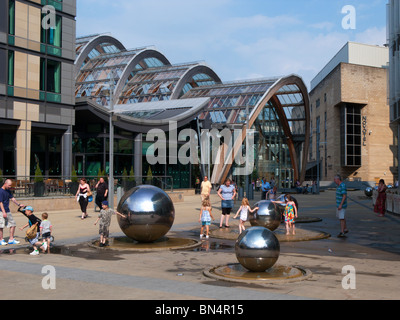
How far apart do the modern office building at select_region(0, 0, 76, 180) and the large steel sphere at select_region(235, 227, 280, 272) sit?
24982 mm

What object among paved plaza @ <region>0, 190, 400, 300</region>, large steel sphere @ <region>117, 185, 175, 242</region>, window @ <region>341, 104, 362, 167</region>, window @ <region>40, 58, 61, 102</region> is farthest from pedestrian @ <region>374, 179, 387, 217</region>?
window @ <region>341, 104, 362, 167</region>

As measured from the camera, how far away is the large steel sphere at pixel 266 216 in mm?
15805

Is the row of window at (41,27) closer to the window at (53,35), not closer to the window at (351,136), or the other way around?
the window at (53,35)

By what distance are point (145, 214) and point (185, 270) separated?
3531mm

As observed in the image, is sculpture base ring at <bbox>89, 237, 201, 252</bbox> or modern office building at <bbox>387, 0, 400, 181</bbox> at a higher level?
modern office building at <bbox>387, 0, 400, 181</bbox>

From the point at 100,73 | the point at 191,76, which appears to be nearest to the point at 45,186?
the point at 191,76

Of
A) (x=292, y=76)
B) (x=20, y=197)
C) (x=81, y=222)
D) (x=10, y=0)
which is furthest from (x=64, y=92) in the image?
(x=292, y=76)

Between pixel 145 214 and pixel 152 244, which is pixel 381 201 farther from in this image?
pixel 145 214

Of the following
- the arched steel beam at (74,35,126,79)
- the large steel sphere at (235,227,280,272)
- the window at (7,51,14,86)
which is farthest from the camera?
the arched steel beam at (74,35,126,79)

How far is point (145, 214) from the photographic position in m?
12.8

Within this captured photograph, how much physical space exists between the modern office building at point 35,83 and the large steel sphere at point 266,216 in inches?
774

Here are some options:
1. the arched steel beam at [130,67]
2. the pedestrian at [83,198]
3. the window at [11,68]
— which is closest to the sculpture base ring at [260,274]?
the pedestrian at [83,198]

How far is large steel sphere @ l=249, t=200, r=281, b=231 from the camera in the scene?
15.8 metres

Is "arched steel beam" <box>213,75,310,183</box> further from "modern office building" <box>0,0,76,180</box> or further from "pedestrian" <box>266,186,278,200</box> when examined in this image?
"pedestrian" <box>266,186,278,200</box>
